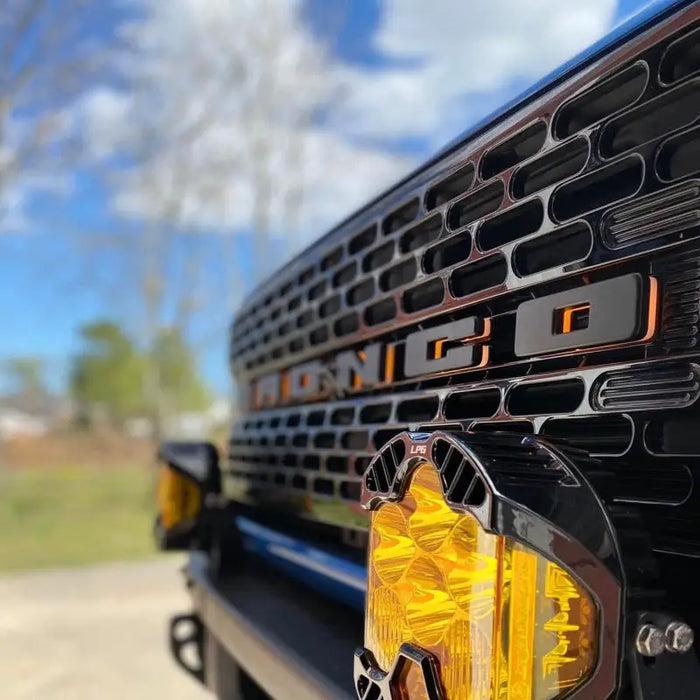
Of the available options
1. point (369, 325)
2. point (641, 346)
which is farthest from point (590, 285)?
point (369, 325)

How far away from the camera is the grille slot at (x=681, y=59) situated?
0.98m

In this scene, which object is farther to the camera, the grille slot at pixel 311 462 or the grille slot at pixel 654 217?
the grille slot at pixel 311 462

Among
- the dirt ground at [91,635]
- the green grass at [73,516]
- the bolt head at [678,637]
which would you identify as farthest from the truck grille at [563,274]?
the green grass at [73,516]

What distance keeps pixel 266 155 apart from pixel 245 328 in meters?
7.30

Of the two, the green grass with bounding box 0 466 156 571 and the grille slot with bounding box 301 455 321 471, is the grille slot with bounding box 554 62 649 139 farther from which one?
the green grass with bounding box 0 466 156 571

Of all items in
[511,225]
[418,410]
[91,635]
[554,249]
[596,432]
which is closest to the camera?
[596,432]

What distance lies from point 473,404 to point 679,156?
537 millimetres

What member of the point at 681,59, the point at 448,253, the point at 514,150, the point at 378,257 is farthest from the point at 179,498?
the point at 681,59

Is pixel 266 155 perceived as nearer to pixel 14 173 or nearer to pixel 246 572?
pixel 14 173

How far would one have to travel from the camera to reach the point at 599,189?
1.12m

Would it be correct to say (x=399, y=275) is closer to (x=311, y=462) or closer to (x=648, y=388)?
(x=311, y=462)

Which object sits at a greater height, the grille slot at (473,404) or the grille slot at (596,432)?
the grille slot at (473,404)

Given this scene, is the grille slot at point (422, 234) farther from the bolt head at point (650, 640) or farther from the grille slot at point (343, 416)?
the bolt head at point (650, 640)

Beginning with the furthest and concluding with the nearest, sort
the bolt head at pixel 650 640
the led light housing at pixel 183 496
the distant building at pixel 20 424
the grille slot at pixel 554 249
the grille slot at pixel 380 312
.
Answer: the distant building at pixel 20 424 < the led light housing at pixel 183 496 < the grille slot at pixel 380 312 < the grille slot at pixel 554 249 < the bolt head at pixel 650 640
